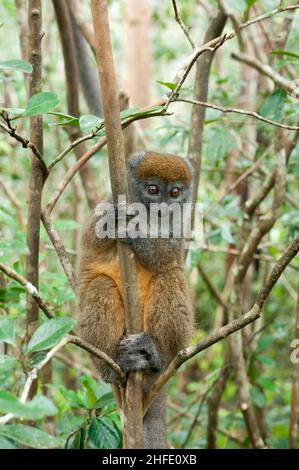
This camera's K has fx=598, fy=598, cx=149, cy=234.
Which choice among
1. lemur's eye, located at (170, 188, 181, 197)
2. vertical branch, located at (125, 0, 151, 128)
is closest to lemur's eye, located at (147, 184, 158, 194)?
lemur's eye, located at (170, 188, 181, 197)

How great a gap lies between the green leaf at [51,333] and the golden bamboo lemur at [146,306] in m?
1.34

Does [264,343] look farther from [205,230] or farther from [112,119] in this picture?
[112,119]

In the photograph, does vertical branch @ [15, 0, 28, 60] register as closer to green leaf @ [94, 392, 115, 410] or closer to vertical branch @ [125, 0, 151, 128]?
green leaf @ [94, 392, 115, 410]

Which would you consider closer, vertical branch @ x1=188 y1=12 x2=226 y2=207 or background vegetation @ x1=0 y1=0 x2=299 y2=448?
background vegetation @ x1=0 y1=0 x2=299 y2=448

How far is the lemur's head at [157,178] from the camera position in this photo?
385 cm

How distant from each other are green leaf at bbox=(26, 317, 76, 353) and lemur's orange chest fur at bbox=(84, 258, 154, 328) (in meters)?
1.63

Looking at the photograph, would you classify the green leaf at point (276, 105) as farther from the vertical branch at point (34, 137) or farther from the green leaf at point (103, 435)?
the green leaf at point (103, 435)

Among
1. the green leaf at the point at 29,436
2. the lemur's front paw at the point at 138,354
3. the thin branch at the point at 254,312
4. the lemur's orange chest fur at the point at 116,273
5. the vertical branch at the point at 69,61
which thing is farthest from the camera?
the vertical branch at the point at 69,61

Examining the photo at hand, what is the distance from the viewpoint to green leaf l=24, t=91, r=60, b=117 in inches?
91.6

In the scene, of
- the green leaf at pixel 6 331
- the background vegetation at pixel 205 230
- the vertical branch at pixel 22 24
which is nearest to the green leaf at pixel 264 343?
the background vegetation at pixel 205 230

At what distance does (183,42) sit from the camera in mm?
10422

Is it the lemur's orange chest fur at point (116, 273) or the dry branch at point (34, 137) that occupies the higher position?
the dry branch at point (34, 137)
